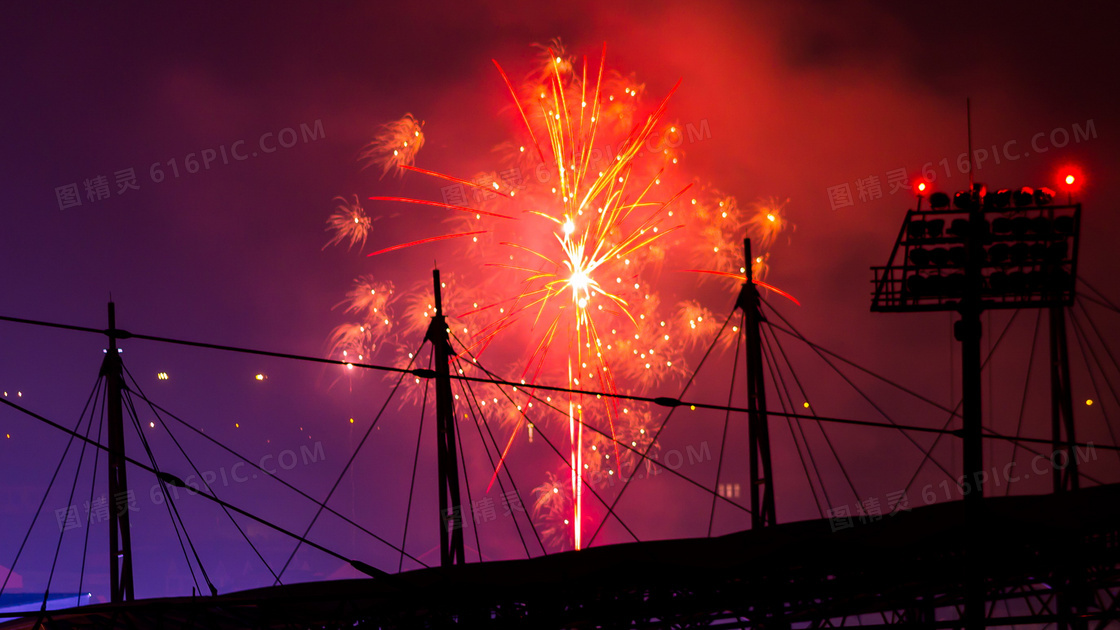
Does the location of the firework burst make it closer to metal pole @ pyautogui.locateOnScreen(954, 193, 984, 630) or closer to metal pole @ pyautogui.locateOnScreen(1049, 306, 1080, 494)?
metal pole @ pyautogui.locateOnScreen(1049, 306, 1080, 494)

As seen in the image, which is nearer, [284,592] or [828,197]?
[284,592]

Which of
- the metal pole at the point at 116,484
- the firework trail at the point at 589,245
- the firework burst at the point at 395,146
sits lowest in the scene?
the metal pole at the point at 116,484

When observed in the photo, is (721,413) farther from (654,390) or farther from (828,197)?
(828,197)

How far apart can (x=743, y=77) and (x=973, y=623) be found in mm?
23103

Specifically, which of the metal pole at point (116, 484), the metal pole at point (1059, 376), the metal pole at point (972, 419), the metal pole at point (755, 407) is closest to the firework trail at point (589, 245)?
the metal pole at point (755, 407)

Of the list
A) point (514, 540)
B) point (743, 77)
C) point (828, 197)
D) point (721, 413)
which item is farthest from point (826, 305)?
point (514, 540)

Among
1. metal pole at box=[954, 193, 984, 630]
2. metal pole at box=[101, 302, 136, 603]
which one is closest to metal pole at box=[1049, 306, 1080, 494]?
metal pole at box=[954, 193, 984, 630]

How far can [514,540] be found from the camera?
34750 mm

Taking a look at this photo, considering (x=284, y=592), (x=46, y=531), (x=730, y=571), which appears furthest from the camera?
(x=46, y=531)

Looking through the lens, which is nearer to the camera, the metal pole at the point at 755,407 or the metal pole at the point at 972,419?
the metal pole at the point at 972,419

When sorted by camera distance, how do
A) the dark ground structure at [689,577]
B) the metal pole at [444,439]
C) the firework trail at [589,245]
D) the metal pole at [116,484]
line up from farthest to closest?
the firework trail at [589,245] → the metal pole at [444,439] → the metal pole at [116,484] → the dark ground structure at [689,577]

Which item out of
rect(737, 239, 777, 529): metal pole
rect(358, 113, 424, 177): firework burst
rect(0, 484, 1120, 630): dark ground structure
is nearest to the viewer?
rect(0, 484, 1120, 630): dark ground structure

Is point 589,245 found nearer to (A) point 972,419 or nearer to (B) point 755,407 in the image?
(B) point 755,407

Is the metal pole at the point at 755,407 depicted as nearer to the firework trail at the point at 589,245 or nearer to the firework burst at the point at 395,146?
the firework trail at the point at 589,245
